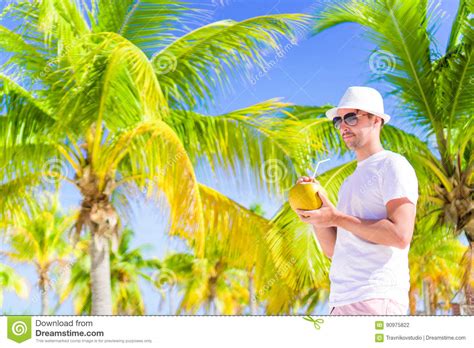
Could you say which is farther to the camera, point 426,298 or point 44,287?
point 44,287

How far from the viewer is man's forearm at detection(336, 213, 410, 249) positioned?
2.35 metres

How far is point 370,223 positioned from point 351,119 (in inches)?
18.0

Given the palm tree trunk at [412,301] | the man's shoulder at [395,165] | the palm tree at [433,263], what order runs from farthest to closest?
the palm tree trunk at [412,301] → the palm tree at [433,263] → the man's shoulder at [395,165]

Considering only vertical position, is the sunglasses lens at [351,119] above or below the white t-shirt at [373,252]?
above

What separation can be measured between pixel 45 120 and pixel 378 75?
16.7ft

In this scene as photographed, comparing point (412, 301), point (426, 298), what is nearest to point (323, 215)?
point (412, 301)

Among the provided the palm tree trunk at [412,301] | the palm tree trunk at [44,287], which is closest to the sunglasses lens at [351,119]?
the palm tree trunk at [412,301]

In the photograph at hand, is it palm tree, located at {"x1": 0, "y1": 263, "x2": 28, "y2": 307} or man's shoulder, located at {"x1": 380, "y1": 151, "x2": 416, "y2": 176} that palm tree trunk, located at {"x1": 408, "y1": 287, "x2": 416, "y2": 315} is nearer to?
palm tree, located at {"x1": 0, "y1": 263, "x2": 28, "y2": 307}

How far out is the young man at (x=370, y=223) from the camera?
2398mm

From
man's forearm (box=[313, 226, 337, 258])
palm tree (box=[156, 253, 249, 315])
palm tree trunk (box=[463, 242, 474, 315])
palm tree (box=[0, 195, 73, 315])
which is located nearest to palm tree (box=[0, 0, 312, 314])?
palm tree trunk (box=[463, 242, 474, 315])

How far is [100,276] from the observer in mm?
9516

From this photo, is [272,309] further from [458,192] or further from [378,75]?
[378,75]

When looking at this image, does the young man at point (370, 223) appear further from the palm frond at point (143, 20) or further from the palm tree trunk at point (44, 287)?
the palm tree trunk at point (44, 287)

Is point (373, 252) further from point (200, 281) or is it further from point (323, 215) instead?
point (200, 281)
